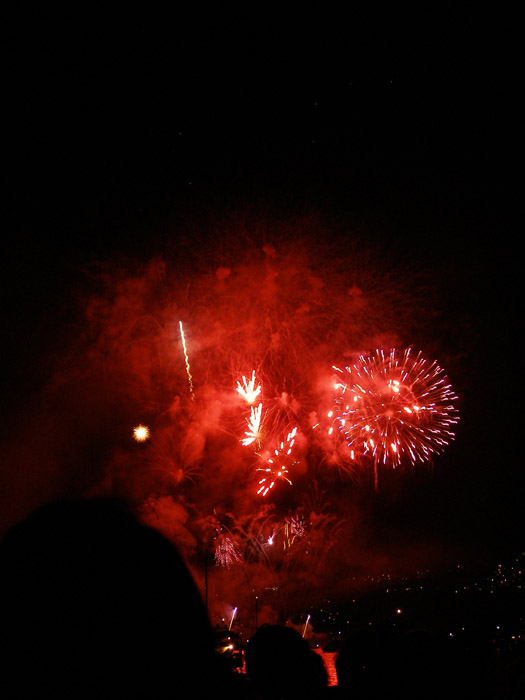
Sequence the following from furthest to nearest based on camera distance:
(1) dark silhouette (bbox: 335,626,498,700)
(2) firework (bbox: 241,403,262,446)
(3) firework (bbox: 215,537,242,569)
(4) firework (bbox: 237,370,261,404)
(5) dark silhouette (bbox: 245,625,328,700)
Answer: (3) firework (bbox: 215,537,242,569)
(2) firework (bbox: 241,403,262,446)
(4) firework (bbox: 237,370,261,404)
(5) dark silhouette (bbox: 245,625,328,700)
(1) dark silhouette (bbox: 335,626,498,700)

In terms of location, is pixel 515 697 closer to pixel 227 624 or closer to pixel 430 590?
pixel 227 624

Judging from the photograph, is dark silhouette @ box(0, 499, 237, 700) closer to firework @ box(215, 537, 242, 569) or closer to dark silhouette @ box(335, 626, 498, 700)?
dark silhouette @ box(335, 626, 498, 700)

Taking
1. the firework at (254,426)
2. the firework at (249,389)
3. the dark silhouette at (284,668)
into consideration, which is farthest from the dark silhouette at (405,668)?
the firework at (254,426)

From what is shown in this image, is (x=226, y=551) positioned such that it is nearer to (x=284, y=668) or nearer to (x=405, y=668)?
(x=284, y=668)

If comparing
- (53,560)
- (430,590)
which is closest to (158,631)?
(53,560)

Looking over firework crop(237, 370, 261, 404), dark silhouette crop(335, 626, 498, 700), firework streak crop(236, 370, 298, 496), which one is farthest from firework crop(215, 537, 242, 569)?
dark silhouette crop(335, 626, 498, 700)

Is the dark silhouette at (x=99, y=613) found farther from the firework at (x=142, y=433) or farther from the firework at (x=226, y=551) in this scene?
the firework at (x=226, y=551)

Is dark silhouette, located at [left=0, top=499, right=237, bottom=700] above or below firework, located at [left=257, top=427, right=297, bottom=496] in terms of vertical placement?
below
